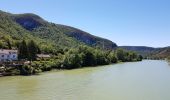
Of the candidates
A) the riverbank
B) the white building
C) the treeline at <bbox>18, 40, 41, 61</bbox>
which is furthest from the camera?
the white building

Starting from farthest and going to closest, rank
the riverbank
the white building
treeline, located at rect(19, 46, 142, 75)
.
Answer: the white building < treeline, located at rect(19, 46, 142, 75) < the riverbank

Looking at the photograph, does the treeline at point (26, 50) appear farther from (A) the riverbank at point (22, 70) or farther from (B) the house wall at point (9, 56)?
(B) the house wall at point (9, 56)

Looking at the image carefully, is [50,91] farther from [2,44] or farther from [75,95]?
[2,44]

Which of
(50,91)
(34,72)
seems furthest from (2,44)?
(50,91)

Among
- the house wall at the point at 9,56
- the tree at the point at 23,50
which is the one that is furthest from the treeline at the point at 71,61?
the house wall at the point at 9,56

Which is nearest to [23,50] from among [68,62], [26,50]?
[26,50]

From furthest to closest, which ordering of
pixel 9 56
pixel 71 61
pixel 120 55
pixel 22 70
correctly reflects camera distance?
pixel 120 55 → pixel 71 61 → pixel 9 56 → pixel 22 70

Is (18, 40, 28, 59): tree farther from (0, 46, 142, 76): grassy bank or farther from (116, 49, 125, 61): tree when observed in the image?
(116, 49, 125, 61): tree

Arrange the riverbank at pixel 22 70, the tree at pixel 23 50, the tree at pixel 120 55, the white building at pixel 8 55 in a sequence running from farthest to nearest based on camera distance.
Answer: the tree at pixel 120 55 < the white building at pixel 8 55 < the tree at pixel 23 50 < the riverbank at pixel 22 70

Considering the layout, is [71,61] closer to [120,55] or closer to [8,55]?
[8,55]

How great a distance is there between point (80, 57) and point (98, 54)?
1949 centimetres

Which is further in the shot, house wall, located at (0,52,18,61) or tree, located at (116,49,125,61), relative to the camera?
→ tree, located at (116,49,125,61)

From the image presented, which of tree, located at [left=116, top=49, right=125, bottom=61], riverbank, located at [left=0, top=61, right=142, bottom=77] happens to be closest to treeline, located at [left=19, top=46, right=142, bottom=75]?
riverbank, located at [left=0, top=61, right=142, bottom=77]

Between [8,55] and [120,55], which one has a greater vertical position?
[120,55]
